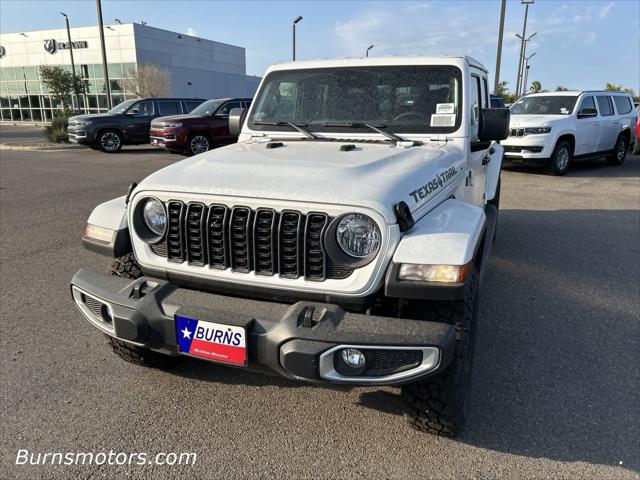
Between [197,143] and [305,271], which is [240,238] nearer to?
[305,271]

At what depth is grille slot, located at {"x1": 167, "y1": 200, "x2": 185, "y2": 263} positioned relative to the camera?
2.60 metres

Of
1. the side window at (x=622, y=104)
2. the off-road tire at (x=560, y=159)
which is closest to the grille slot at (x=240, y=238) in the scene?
the off-road tire at (x=560, y=159)

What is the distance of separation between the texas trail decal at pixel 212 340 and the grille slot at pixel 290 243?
37cm

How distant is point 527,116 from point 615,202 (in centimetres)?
379

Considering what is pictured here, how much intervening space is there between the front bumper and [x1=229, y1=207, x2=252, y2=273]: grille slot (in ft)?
0.62

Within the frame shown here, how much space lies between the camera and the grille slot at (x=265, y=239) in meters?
2.39

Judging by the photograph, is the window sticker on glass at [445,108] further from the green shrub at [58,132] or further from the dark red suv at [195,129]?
the green shrub at [58,132]

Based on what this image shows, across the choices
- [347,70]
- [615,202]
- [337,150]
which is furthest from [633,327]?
[615,202]

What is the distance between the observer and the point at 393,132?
3516 mm

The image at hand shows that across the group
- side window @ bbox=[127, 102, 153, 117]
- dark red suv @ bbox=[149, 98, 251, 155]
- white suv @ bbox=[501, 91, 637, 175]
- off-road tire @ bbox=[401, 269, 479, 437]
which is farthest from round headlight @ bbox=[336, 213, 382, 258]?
Result: side window @ bbox=[127, 102, 153, 117]

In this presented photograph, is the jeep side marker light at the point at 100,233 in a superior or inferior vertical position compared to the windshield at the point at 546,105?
inferior

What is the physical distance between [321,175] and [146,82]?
34246mm

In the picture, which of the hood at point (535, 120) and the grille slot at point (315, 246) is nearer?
the grille slot at point (315, 246)

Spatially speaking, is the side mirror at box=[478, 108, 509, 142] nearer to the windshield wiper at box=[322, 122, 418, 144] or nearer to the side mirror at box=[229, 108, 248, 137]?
the windshield wiper at box=[322, 122, 418, 144]
